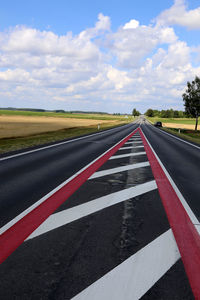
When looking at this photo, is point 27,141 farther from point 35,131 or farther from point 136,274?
point 136,274

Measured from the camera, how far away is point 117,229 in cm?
423

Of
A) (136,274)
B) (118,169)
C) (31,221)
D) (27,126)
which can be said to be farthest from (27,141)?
(27,126)

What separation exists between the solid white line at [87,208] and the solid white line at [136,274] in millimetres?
1534

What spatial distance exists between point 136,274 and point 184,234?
4.78ft

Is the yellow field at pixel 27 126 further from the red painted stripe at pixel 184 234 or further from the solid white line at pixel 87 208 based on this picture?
the red painted stripe at pixel 184 234

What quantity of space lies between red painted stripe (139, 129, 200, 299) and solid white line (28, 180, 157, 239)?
2.02 feet

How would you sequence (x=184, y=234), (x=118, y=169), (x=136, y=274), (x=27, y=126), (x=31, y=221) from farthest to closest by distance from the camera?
(x=27, y=126)
(x=118, y=169)
(x=31, y=221)
(x=184, y=234)
(x=136, y=274)

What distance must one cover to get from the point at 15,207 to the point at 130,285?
3187mm

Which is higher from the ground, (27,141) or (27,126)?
(27,126)

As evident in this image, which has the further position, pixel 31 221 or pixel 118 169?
Answer: pixel 118 169

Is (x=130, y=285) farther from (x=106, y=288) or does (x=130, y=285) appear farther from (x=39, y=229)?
(x=39, y=229)

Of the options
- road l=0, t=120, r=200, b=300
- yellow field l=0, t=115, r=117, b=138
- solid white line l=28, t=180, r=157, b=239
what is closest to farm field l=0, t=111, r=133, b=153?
yellow field l=0, t=115, r=117, b=138

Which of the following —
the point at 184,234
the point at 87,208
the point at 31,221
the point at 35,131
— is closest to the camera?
the point at 184,234

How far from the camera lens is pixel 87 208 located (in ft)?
17.1
